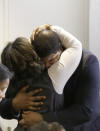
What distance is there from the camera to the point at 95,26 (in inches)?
69.1

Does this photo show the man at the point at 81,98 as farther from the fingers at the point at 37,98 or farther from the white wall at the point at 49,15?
the white wall at the point at 49,15

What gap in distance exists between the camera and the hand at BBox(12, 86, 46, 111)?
1056mm

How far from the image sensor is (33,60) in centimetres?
97

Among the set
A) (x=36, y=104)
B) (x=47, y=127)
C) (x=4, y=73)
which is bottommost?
(x=47, y=127)

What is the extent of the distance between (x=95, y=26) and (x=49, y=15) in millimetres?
349

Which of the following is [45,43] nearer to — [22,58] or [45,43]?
[45,43]

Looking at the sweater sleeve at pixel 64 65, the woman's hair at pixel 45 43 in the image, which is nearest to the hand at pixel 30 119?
the sweater sleeve at pixel 64 65

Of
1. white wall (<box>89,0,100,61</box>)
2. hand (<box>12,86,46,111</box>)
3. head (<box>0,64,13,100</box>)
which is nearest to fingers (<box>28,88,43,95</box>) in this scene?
hand (<box>12,86,46,111</box>)

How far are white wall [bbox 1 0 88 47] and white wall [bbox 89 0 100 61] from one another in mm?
67

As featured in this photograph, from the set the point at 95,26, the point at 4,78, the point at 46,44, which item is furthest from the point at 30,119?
the point at 95,26

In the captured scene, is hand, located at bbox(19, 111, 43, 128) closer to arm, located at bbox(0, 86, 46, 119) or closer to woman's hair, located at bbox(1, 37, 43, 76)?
arm, located at bbox(0, 86, 46, 119)

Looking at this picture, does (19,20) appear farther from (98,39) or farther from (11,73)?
(11,73)

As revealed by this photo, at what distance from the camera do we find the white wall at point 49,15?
1844mm

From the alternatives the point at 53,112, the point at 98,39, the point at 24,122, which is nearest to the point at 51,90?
the point at 53,112
